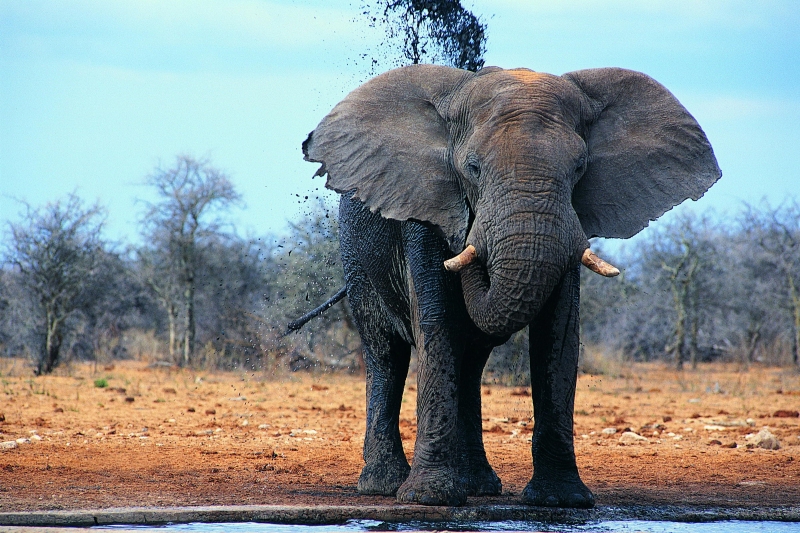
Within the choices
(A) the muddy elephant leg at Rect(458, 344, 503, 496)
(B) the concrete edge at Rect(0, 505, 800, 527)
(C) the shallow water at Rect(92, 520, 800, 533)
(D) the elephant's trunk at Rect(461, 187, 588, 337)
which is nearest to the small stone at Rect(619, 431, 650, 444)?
(A) the muddy elephant leg at Rect(458, 344, 503, 496)

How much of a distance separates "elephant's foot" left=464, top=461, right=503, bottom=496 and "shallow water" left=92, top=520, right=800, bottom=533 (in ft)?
3.64

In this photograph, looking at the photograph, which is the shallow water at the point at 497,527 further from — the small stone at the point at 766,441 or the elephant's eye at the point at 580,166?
the small stone at the point at 766,441

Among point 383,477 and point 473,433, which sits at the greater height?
point 473,433

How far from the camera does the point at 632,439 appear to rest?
10125mm

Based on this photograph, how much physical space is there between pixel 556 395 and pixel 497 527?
0.83 meters

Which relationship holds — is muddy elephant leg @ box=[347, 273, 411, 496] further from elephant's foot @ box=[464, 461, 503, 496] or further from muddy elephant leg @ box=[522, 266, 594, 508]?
muddy elephant leg @ box=[522, 266, 594, 508]

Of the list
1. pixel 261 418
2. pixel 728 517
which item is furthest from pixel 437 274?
pixel 261 418

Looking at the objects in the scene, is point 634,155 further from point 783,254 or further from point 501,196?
point 783,254

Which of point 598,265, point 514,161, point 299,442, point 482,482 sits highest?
point 514,161

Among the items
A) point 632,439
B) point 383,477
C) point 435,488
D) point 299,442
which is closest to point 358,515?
point 435,488

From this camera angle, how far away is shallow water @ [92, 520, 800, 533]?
5245 mm

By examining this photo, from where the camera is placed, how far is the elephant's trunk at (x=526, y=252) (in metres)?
4.93

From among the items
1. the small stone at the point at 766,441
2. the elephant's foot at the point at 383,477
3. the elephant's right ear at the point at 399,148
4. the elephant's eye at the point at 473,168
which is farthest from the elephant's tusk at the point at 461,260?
the small stone at the point at 766,441

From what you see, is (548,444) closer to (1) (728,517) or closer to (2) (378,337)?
(1) (728,517)
